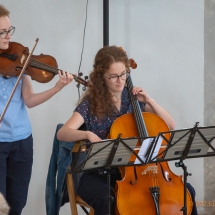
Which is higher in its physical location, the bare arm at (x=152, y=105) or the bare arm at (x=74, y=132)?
the bare arm at (x=152, y=105)

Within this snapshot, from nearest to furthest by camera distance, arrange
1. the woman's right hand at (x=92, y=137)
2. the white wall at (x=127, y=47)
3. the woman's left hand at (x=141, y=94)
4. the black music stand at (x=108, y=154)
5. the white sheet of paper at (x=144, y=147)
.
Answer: the black music stand at (x=108, y=154), the white sheet of paper at (x=144, y=147), the woman's right hand at (x=92, y=137), the woman's left hand at (x=141, y=94), the white wall at (x=127, y=47)

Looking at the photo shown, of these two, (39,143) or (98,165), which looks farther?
(39,143)

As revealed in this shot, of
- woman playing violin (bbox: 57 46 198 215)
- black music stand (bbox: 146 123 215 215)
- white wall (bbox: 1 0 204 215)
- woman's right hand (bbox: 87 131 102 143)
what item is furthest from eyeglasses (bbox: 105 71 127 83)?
white wall (bbox: 1 0 204 215)

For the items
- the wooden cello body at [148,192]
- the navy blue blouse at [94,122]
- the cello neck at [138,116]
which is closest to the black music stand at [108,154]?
the wooden cello body at [148,192]

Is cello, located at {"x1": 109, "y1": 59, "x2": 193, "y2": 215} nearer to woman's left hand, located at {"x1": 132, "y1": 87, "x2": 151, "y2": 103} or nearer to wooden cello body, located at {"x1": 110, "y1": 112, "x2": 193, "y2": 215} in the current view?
wooden cello body, located at {"x1": 110, "y1": 112, "x2": 193, "y2": 215}

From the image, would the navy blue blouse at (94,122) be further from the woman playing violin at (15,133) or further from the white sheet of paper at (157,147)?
the white sheet of paper at (157,147)

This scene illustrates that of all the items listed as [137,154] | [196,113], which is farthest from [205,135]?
[196,113]

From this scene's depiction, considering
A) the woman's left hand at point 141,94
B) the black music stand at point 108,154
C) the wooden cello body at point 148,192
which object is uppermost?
the woman's left hand at point 141,94

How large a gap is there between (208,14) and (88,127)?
1.56 meters

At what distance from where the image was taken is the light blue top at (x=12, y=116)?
96.0 inches

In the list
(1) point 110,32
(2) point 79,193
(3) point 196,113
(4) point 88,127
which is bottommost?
(2) point 79,193

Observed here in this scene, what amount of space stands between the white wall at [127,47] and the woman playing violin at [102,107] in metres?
0.81

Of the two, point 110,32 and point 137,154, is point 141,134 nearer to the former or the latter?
point 137,154

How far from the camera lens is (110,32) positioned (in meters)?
3.50
